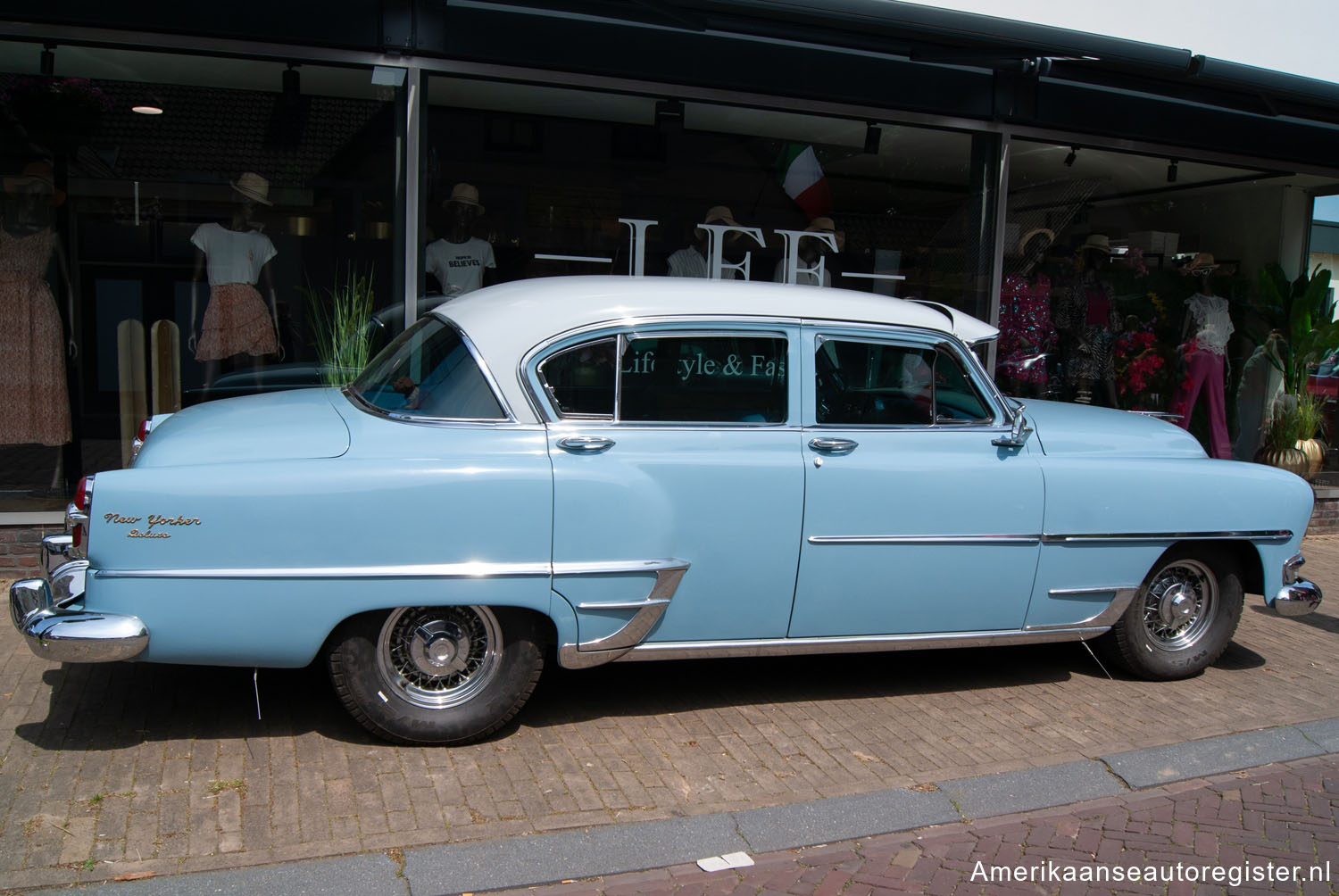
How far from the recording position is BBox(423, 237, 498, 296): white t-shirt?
7473mm

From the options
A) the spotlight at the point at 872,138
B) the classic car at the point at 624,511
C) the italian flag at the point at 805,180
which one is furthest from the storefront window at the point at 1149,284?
the classic car at the point at 624,511

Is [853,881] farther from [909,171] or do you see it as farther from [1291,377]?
[1291,377]

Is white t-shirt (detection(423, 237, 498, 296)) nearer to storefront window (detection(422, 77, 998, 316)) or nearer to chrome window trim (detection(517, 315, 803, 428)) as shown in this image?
storefront window (detection(422, 77, 998, 316))

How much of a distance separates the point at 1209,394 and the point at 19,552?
31.7 feet

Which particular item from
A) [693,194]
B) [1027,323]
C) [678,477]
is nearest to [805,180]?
[693,194]

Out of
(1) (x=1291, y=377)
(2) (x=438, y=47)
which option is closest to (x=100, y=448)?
(2) (x=438, y=47)

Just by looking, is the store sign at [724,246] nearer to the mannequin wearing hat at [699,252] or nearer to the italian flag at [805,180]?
the mannequin wearing hat at [699,252]

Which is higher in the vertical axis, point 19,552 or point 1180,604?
point 1180,604

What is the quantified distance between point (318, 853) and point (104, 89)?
5.68 m

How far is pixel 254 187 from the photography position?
7309 millimetres

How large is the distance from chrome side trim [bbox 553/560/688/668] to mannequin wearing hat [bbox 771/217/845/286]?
16.1ft

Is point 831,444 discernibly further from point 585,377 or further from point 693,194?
point 693,194

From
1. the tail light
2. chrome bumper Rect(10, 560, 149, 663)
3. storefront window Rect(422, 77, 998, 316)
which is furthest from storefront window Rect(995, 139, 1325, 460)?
chrome bumper Rect(10, 560, 149, 663)

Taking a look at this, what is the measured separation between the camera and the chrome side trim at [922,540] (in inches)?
176
